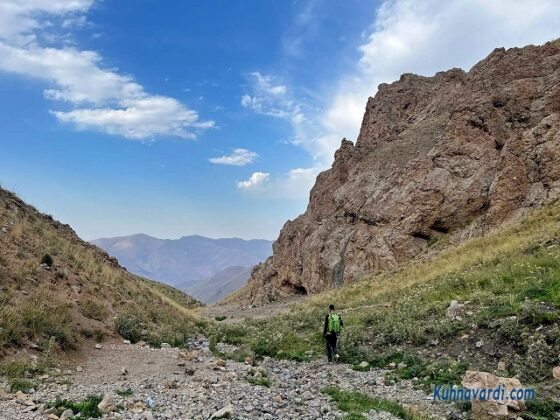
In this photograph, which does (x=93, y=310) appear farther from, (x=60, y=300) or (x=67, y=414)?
(x=67, y=414)

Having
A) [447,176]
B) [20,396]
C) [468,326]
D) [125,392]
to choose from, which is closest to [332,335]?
[468,326]

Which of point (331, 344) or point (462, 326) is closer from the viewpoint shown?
point (462, 326)

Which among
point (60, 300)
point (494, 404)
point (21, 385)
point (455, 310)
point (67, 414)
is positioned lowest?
point (67, 414)

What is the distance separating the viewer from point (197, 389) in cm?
1281

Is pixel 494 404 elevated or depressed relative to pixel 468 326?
depressed

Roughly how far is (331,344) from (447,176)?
4089cm

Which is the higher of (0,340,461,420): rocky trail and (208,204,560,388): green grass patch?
(208,204,560,388): green grass patch

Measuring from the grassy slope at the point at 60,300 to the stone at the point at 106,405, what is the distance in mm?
5574

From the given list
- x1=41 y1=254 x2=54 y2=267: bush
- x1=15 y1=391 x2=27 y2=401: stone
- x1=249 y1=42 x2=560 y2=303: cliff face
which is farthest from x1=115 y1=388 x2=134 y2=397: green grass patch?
x1=249 y1=42 x2=560 y2=303: cliff face

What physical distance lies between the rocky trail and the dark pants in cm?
47

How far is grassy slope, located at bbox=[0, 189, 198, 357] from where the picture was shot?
635 inches

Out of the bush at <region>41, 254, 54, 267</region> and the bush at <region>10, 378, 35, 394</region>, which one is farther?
the bush at <region>41, 254, 54, 267</region>

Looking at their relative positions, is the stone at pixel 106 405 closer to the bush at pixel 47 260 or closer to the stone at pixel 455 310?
the stone at pixel 455 310

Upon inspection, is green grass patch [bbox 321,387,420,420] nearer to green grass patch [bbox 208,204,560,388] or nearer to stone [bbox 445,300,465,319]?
green grass patch [bbox 208,204,560,388]
